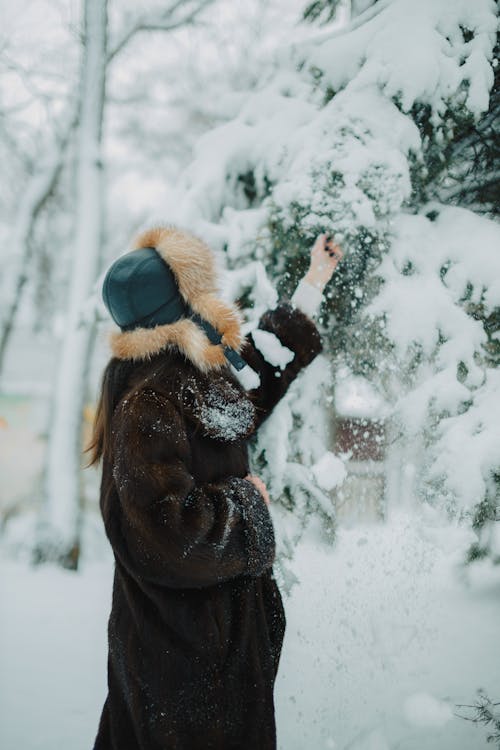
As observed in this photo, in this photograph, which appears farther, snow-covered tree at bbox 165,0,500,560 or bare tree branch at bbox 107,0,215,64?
bare tree branch at bbox 107,0,215,64

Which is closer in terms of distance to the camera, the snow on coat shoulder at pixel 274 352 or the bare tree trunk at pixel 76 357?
the snow on coat shoulder at pixel 274 352

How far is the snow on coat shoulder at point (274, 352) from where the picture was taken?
2.33 m

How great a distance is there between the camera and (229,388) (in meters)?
1.85

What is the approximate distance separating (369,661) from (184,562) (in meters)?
2.37

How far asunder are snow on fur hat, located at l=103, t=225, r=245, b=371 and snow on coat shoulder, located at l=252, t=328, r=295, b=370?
42 centimetres

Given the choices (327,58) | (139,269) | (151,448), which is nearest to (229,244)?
(327,58)

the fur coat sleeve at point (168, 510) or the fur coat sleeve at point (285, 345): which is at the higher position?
the fur coat sleeve at point (285, 345)

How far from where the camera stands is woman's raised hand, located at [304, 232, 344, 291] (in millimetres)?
2467

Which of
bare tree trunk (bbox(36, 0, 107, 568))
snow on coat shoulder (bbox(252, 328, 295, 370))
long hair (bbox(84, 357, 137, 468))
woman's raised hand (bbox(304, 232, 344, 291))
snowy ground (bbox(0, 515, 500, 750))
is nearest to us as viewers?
long hair (bbox(84, 357, 137, 468))

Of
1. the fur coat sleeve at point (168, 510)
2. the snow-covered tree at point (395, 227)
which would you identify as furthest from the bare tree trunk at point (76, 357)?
the fur coat sleeve at point (168, 510)

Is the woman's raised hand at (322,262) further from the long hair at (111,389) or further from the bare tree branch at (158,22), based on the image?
the bare tree branch at (158,22)

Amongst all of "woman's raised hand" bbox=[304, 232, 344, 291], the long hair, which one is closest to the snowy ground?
"woman's raised hand" bbox=[304, 232, 344, 291]

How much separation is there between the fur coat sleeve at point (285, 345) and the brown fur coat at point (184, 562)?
0.45 m

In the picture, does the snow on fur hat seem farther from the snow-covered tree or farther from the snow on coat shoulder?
the snow-covered tree
